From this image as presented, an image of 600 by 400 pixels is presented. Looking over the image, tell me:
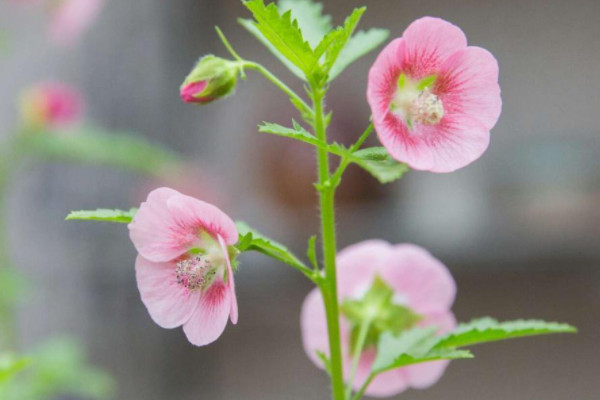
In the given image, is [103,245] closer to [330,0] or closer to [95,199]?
[95,199]

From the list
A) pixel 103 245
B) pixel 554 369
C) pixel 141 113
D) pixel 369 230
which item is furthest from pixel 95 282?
pixel 554 369

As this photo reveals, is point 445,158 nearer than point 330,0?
Yes

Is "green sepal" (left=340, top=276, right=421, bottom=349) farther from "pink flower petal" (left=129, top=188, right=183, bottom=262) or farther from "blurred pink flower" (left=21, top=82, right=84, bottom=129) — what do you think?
"blurred pink flower" (left=21, top=82, right=84, bottom=129)

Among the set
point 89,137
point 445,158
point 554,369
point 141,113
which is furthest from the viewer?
point 141,113

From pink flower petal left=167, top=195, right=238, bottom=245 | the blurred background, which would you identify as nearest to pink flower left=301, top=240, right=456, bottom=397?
pink flower petal left=167, top=195, right=238, bottom=245

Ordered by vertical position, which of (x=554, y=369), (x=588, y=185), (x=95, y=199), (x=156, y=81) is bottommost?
(x=554, y=369)

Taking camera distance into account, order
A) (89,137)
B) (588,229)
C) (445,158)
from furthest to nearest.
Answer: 1. (588,229)
2. (89,137)
3. (445,158)

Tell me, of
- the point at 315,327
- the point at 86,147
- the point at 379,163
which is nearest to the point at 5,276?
the point at 86,147
